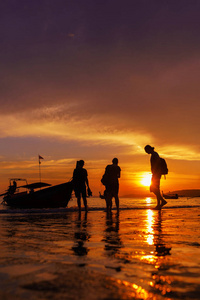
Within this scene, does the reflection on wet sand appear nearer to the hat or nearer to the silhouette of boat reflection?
the hat

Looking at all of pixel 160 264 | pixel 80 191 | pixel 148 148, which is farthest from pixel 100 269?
pixel 80 191

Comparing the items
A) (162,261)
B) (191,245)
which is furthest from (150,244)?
(162,261)

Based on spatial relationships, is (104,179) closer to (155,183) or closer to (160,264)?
(155,183)

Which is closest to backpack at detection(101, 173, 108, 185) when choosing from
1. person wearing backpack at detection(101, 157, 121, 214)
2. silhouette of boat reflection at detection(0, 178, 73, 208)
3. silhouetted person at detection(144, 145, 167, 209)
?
person wearing backpack at detection(101, 157, 121, 214)

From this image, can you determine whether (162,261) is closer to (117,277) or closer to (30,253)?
(117,277)

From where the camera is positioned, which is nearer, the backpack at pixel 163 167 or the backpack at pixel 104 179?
the backpack at pixel 163 167

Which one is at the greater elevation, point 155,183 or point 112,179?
point 112,179

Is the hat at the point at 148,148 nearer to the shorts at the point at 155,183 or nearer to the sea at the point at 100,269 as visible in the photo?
the shorts at the point at 155,183

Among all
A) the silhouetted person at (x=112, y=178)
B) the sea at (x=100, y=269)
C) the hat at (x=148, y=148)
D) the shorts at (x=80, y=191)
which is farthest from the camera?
the shorts at (x=80, y=191)

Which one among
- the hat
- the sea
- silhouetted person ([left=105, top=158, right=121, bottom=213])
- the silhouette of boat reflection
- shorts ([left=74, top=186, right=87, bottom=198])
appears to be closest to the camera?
the sea

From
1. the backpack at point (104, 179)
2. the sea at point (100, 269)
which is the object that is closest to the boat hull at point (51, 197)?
the backpack at point (104, 179)

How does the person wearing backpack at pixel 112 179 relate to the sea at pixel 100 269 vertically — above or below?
above

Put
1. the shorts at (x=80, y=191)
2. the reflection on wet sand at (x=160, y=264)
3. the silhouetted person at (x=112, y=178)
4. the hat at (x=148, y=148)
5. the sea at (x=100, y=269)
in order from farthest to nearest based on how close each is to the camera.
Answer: the shorts at (x=80, y=191) < the silhouetted person at (x=112, y=178) < the hat at (x=148, y=148) < the reflection on wet sand at (x=160, y=264) < the sea at (x=100, y=269)

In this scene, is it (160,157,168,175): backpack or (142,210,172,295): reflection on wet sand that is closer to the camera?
(142,210,172,295): reflection on wet sand
